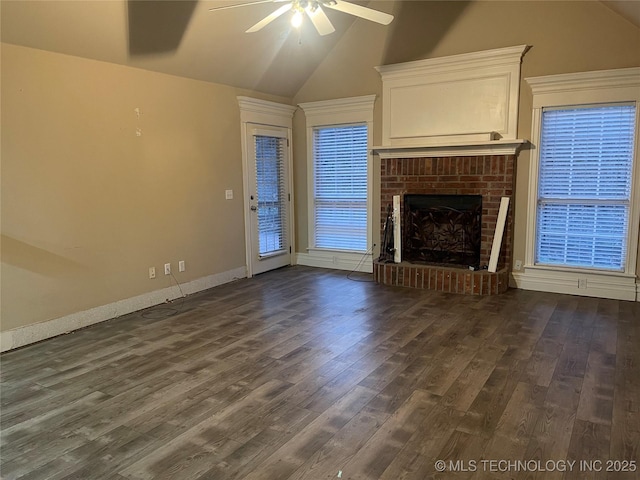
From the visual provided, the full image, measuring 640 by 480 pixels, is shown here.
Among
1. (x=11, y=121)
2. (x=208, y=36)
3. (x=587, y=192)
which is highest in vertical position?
(x=208, y=36)

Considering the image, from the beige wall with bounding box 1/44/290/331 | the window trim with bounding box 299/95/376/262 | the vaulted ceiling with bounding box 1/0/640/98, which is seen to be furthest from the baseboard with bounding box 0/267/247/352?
the vaulted ceiling with bounding box 1/0/640/98

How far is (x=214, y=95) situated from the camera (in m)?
5.50

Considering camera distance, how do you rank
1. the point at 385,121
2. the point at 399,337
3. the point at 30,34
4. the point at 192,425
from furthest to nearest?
the point at 385,121 → the point at 399,337 → the point at 30,34 → the point at 192,425

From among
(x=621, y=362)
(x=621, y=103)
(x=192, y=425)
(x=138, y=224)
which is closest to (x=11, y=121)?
(x=138, y=224)

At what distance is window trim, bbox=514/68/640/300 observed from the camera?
4566 mm

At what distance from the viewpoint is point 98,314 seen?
438cm

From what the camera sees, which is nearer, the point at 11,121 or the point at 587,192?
the point at 11,121

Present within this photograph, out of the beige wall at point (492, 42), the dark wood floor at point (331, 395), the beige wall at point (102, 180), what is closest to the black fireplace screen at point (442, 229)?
the beige wall at point (492, 42)

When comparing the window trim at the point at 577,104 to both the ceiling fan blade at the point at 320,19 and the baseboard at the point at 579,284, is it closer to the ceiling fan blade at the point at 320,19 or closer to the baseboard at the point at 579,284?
the baseboard at the point at 579,284

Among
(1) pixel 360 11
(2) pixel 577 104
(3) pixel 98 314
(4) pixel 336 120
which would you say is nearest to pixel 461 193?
(2) pixel 577 104

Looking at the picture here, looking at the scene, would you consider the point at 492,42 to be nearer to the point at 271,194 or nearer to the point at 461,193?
the point at 461,193

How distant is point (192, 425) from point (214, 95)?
4.14 meters

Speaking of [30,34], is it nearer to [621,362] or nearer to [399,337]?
[399,337]

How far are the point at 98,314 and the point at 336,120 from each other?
13.0ft
